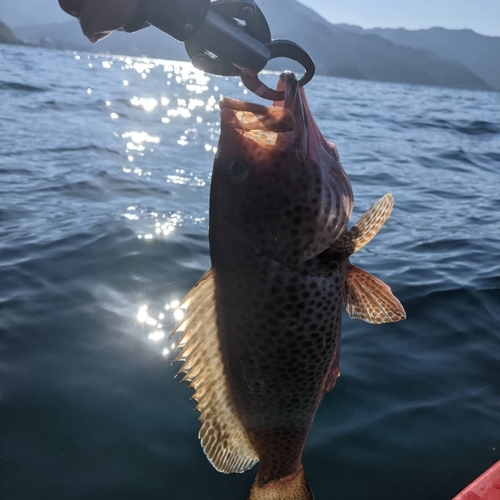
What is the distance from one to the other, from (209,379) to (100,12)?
→ 1872 mm

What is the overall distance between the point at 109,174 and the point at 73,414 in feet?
28.6

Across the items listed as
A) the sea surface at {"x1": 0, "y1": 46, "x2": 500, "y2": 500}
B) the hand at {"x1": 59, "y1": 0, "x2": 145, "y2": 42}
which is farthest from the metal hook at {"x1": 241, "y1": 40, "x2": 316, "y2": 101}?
the sea surface at {"x1": 0, "y1": 46, "x2": 500, "y2": 500}

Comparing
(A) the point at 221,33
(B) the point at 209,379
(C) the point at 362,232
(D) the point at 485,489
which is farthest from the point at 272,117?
(D) the point at 485,489

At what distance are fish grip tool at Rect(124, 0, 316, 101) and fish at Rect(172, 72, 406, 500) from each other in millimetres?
340

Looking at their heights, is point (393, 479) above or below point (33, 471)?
above

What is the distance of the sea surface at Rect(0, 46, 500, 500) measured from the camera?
4145 mm

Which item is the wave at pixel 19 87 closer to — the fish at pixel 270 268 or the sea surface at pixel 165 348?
the sea surface at pixel 165 348

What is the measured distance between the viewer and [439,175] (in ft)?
49.1

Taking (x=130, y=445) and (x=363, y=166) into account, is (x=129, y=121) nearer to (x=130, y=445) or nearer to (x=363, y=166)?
(x=363, y=166)

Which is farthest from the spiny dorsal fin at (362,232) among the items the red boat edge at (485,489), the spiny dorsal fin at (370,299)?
the red boat edge at (485,489)

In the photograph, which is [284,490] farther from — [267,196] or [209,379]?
[267,196]

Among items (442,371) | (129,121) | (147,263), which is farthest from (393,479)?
(129,121)

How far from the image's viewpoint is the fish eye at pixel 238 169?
2539mm

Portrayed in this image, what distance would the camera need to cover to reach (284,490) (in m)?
2.98
